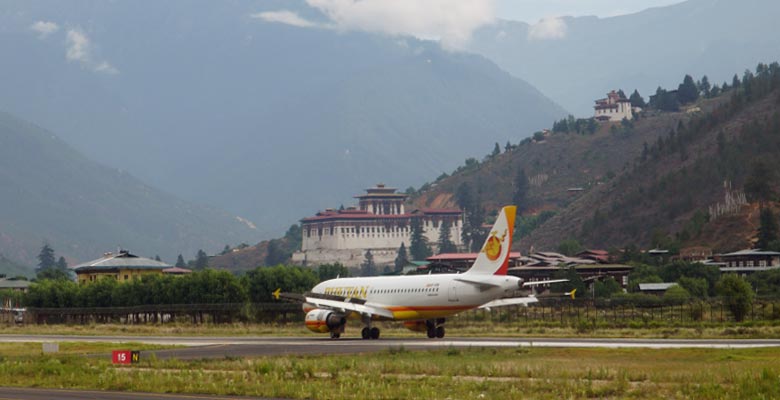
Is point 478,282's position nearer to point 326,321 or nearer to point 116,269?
point 326,321

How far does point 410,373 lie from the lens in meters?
44.8

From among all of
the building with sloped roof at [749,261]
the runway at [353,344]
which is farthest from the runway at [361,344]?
the building with sloped roof at [749,261]

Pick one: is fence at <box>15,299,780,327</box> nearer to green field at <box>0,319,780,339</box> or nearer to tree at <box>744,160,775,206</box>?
green field at <box>0,319,780,339</box>

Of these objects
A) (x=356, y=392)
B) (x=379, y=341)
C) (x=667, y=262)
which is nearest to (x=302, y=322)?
(x=379, y=341)

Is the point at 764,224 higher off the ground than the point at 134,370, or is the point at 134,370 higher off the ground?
the point at 764,224

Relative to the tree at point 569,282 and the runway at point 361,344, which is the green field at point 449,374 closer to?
the runway at point 361,344

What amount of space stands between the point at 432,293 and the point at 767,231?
117m

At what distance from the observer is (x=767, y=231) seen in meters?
175

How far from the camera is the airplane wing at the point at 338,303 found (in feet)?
235

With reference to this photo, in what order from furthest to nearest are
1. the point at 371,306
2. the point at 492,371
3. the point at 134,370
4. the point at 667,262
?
the point at 667,262 < the point at 371,306 < the point at 134,370 < the point at 492,371

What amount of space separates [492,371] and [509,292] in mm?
23258

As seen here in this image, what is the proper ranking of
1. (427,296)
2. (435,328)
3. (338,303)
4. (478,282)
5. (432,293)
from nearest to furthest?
(478,282)
(432,293)
(427,296)
(435,328)
(338,303)

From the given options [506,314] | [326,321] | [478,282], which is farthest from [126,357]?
[506,314]

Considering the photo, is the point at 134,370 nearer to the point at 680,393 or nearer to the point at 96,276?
the point at 680,393
